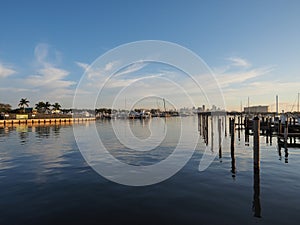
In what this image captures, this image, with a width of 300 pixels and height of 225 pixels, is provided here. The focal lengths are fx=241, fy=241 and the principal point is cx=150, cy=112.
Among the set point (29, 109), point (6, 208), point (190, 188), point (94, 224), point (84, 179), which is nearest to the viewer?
point (94, 224)

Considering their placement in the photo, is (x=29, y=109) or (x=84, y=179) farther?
(x=29, y=109)

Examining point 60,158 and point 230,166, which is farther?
point 60,158

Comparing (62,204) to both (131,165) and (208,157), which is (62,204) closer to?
(131,165)

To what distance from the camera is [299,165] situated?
56.3 feet

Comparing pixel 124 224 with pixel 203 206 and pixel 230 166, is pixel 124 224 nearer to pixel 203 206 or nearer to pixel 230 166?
pixel 203 206

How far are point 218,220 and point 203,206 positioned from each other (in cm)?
132

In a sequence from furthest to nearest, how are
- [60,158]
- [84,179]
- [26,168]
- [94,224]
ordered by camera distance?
[60,158], [26,168], [84,179], [94,224]

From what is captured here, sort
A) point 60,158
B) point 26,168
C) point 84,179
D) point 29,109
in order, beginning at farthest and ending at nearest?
point 29,109, point 60,158, point 26,168, point 84,179

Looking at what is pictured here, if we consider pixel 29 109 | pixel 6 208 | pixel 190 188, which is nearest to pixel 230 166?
pixel 190 188

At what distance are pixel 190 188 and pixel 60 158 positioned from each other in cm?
1299

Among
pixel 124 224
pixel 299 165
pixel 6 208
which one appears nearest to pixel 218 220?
pixel 124 224

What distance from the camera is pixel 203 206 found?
9914 millimetres

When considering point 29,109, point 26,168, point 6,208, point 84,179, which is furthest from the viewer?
point 29,109

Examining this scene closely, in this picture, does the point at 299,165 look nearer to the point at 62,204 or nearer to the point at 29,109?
the point at 62,204
